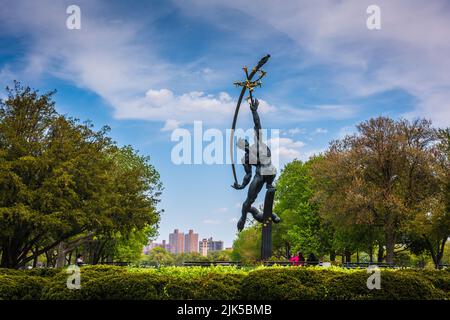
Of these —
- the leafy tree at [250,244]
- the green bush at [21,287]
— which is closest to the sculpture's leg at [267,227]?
the green bush at [21,287]

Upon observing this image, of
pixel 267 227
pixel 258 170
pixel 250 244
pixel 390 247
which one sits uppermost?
pixel 258 170

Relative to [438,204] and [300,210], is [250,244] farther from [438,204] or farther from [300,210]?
[438,204]

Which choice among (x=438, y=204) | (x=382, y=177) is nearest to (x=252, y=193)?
(x=438, y=204)

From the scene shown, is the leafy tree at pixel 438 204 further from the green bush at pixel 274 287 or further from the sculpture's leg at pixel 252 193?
the green bush at pixel 274 287

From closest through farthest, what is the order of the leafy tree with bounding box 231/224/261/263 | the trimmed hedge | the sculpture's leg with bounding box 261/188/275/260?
the trimmed hedge
the sculpture's leg with bounding box 261/188/275/260
the leafy tree with bounding box 231/224/261/263

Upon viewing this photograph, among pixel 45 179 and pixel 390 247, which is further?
pixel 390 247

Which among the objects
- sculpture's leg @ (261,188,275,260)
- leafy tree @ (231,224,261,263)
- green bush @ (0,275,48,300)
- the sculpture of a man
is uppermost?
the sculpture of a man

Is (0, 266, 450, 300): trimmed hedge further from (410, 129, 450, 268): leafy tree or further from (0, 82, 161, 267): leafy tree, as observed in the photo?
(410, 129, 450, 268): leafy tree

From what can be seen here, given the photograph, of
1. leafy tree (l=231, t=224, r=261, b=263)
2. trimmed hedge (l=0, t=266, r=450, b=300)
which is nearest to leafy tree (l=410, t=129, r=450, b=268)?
trimmed hedge (l=0, t=266, r=450, b=300)

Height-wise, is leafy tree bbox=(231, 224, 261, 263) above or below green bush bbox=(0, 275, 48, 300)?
below

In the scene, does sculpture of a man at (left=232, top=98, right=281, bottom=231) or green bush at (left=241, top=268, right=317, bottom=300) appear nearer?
green bush at (left=241, top=268, right=317, bottom=300)

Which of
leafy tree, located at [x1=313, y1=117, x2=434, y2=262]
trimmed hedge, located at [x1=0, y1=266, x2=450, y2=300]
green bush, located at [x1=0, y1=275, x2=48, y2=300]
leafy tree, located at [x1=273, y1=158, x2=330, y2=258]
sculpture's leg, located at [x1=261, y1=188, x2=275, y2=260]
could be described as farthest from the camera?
leafy tree, located at [x1=273, y1=158, x2=330, y2=258]

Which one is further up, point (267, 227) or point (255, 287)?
point (267, 227)
